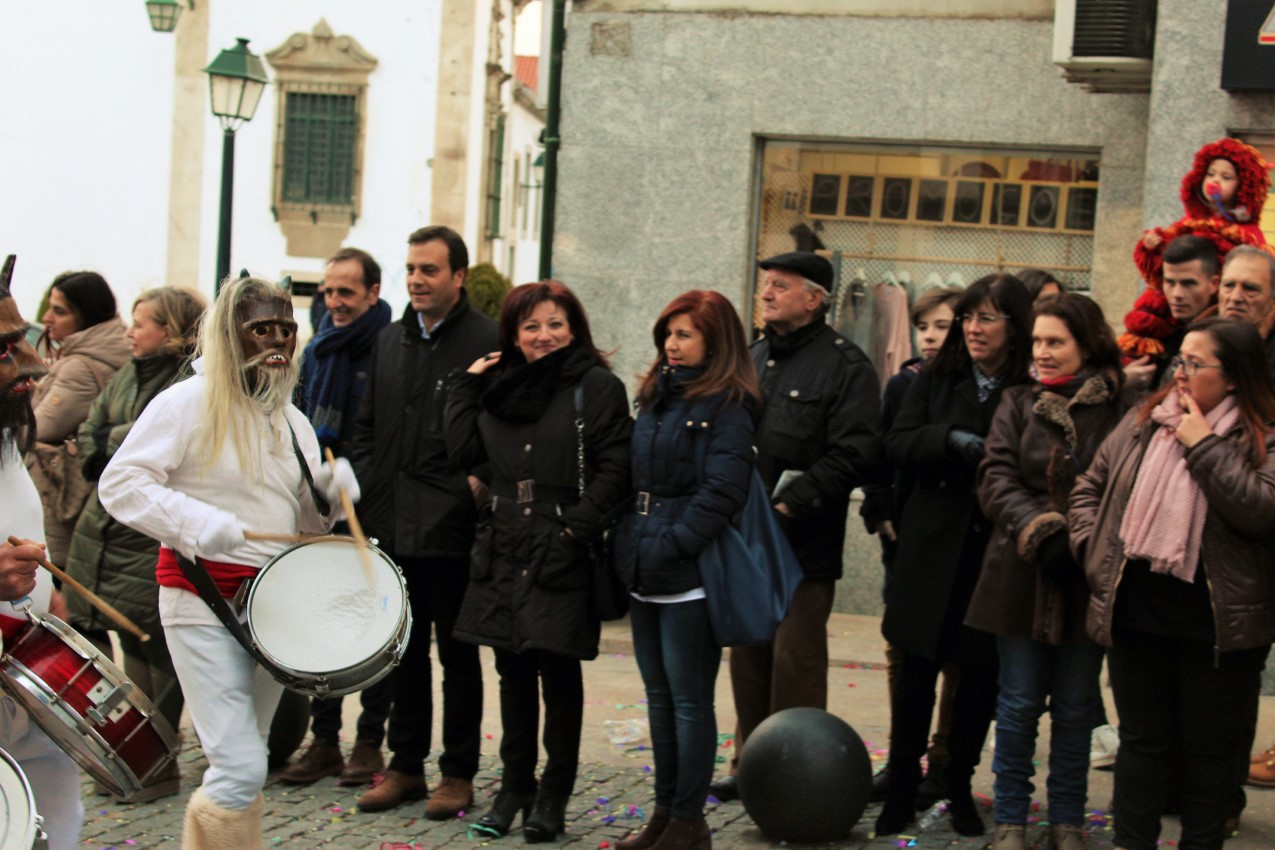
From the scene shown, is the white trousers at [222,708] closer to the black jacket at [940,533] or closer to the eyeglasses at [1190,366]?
the black jacket at [940,533]

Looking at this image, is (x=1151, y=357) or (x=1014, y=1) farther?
(x=1014, y=1)

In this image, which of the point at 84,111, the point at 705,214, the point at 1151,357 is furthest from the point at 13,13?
the point at 1151,357

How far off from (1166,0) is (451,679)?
17.9 feet

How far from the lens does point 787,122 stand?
10.0 metres

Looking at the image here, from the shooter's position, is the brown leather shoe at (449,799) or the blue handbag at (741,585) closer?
the blue handbag at (741,585)

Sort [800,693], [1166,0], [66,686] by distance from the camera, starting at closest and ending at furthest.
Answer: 1. [66,686]
2. [800,693]
3. [1166,0]

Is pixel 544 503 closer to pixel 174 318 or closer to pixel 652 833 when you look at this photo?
pixel 652 833

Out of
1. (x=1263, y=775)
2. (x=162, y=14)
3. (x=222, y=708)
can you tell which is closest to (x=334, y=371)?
(x=222, y=708)

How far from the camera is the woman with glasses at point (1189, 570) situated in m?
4.91

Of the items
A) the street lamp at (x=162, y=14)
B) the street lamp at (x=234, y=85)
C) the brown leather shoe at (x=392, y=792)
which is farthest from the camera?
the street lamp at (x=162, y=14)

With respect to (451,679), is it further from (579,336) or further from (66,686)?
(66,686)

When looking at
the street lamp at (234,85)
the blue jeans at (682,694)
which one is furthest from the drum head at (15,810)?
the street lamp at (234,85)

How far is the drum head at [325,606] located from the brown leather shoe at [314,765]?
2093mm

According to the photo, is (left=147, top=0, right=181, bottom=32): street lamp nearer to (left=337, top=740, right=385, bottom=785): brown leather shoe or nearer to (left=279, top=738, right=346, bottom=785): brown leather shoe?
(left=279, top=738, right=346, bottom=785): brown leather shoe
